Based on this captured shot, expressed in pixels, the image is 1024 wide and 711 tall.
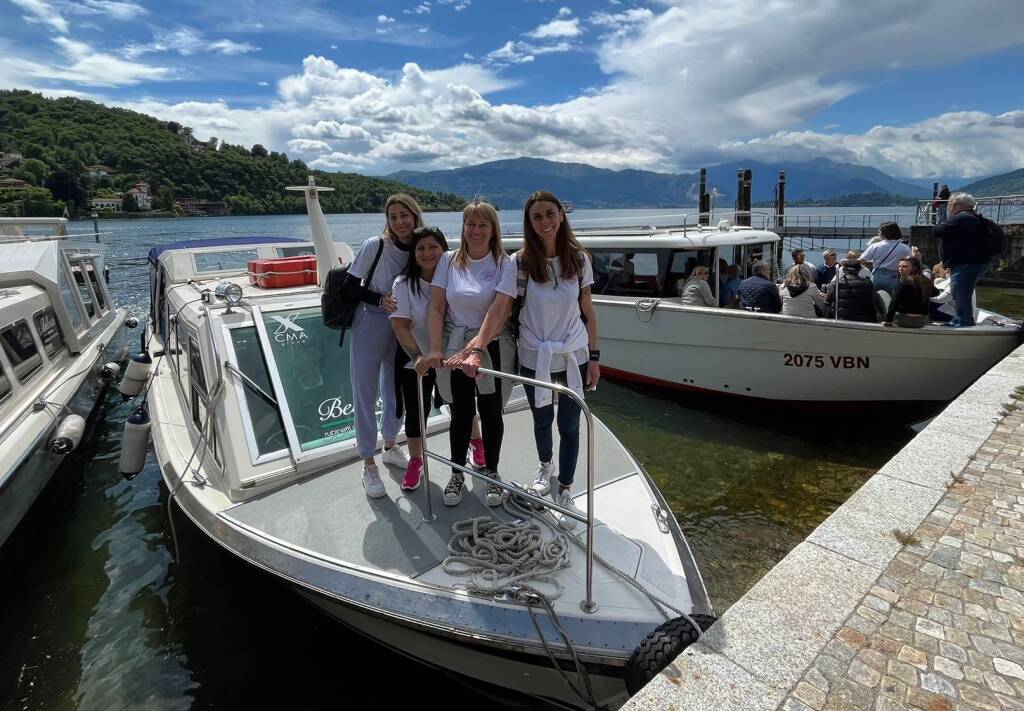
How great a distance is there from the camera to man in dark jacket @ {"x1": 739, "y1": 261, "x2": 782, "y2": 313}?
8.32 metres

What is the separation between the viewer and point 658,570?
289cm

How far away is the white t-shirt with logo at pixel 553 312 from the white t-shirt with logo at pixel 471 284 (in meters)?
0.16

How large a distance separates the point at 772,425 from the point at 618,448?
5291mm

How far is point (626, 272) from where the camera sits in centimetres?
994

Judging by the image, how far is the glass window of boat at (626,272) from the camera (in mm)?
9609

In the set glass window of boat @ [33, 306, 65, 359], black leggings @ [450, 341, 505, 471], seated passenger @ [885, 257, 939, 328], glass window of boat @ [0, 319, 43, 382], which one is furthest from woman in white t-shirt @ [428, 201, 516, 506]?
glass window of boat @ [33, 306, 65, 359]

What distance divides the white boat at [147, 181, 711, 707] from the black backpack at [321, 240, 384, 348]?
117 cm

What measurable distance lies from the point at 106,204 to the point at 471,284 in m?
83.2

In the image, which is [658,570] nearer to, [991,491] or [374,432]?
[374,432]

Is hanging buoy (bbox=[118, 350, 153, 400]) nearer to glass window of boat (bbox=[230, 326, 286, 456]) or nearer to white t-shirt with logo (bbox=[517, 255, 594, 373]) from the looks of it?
glass window of boat (bbox=[230, 326, 286, 456])

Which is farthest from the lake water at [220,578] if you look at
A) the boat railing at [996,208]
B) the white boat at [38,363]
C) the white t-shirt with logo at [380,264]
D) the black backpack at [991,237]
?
the boat railing at [996,208]

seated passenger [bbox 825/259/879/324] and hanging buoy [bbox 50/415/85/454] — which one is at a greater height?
seated passenger [bbox 825/259/879/324]

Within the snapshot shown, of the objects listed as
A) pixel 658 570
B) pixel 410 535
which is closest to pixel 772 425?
pixel 658 570

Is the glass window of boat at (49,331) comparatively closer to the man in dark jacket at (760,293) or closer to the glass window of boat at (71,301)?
the glass window of boat at (71,301)
